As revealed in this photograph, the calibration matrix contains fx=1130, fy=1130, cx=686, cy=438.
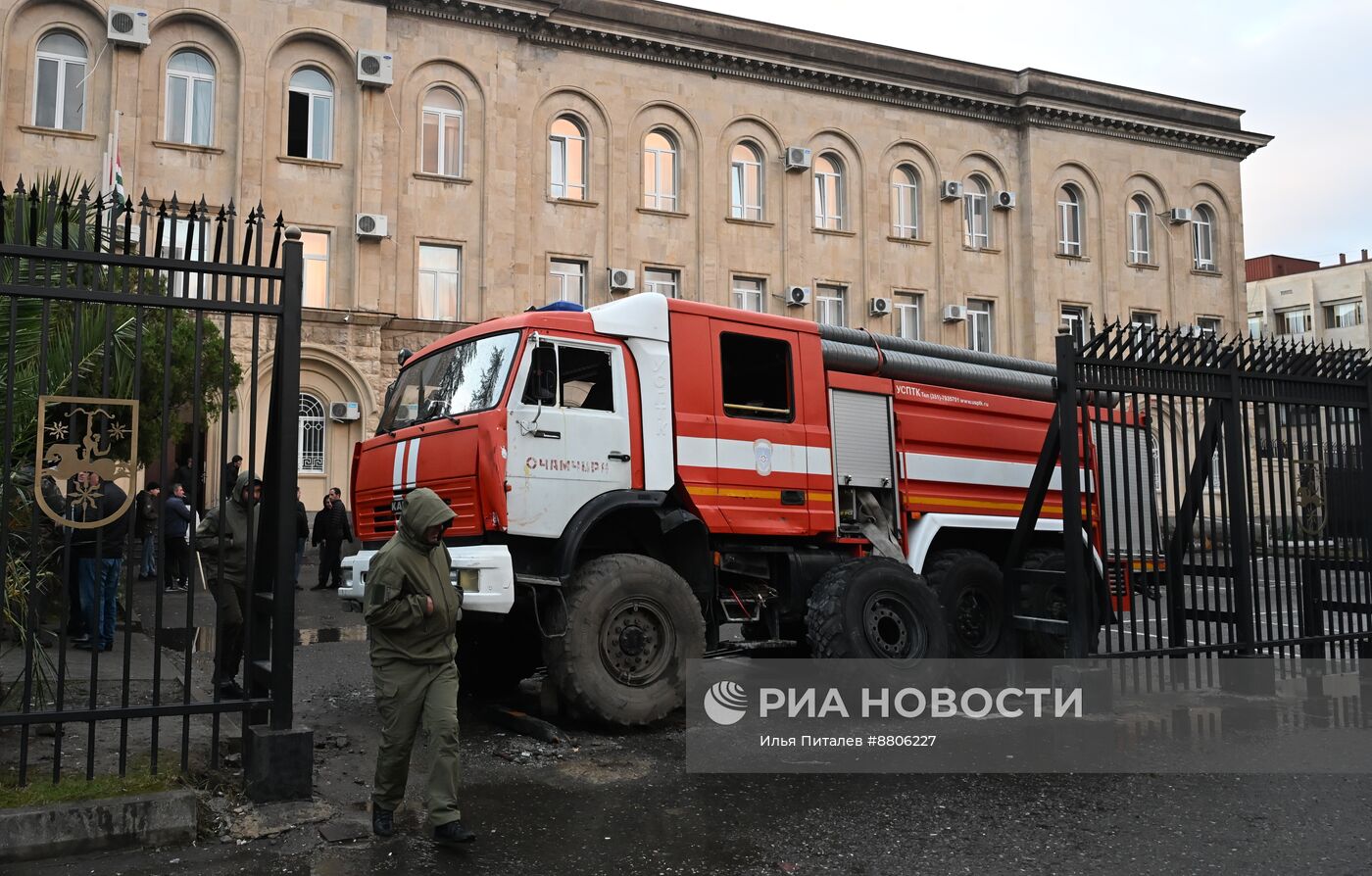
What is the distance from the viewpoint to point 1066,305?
33.7m

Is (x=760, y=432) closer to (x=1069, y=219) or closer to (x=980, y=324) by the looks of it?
(x=980, y=324)

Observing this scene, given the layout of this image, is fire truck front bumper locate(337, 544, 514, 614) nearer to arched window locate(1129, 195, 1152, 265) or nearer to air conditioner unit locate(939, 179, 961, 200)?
air conditioner unit locate(939, 179, 961, 200)

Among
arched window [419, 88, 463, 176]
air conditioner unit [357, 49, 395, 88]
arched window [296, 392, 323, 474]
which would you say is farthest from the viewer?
arched window [419, 88, 463, 176]

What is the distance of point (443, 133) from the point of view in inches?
1040

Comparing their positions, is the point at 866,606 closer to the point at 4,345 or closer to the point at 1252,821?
the point at 1252,821

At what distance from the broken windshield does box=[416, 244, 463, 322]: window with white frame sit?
17.2m

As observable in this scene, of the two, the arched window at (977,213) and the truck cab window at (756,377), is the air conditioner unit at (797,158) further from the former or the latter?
the truck cab window at (756,377)

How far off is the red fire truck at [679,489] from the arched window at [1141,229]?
89.3 ft

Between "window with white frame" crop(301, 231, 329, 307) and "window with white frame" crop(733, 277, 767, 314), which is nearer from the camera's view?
"window with white frame" crop(301, 231, 329, 307)

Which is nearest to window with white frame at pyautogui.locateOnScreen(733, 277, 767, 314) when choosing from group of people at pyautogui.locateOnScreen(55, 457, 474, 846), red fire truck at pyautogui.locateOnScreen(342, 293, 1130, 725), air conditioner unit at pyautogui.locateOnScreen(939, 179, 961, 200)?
air conditioner unit at pyautogui.locateOnScreen(939, 179, 961, 200)

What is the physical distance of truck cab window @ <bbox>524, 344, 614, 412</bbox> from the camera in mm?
8180

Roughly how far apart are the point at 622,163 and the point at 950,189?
9.73 m

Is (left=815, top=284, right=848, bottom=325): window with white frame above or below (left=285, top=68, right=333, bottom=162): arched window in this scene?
below

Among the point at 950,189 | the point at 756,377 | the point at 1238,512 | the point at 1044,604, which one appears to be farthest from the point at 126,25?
the point at 1238,512
